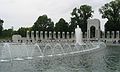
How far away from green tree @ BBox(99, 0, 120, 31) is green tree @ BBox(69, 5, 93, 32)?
3753 millimetres

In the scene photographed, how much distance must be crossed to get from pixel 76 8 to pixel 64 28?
5736mm

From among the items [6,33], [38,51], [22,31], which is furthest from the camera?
[6,33]

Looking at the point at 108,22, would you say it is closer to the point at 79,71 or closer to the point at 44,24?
the point at 44,24

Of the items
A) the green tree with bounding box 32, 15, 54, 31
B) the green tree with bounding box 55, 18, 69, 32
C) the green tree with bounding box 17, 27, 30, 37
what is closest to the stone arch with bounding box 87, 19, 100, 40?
the green tree with bounding box 55, 18, 69, 32

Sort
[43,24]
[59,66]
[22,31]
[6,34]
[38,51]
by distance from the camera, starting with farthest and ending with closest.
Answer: [6,34] → [22,31] → [43,24] → [38,51] → [59,66]

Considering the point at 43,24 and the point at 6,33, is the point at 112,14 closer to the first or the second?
the point at 43,24

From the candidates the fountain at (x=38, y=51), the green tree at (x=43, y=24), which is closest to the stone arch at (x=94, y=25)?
the fountain at (x=38, y=51)

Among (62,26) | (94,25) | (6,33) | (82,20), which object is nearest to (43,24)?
(62,26)

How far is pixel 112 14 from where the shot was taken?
70188 millimetres

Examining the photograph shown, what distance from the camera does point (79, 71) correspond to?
1405 cm

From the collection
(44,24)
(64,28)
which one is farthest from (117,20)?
(44,24)

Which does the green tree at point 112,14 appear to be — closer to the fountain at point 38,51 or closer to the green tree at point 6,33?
the fountain at point 38,51

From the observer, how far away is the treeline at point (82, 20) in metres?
69.7

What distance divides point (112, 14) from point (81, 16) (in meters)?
7.95
